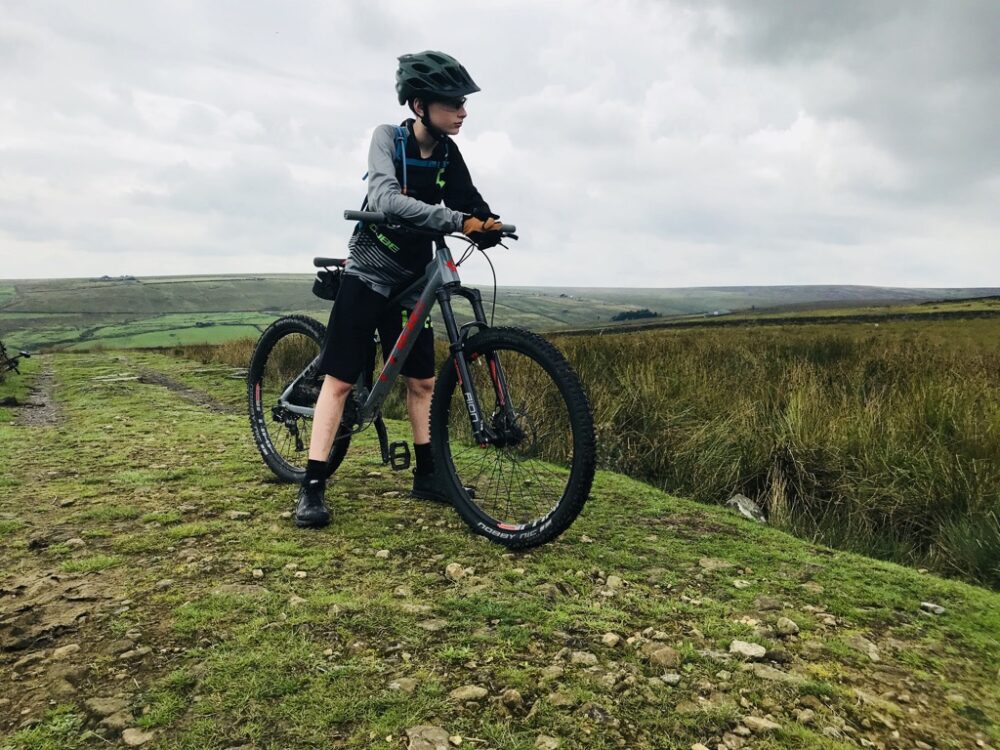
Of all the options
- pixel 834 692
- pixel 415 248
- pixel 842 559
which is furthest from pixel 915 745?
pixel 415 248

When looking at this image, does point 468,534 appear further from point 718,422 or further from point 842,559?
point 718,422

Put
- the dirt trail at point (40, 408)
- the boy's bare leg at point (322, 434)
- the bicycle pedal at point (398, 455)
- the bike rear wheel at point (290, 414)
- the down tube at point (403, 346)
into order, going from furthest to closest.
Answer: the dirt trail at point (40, 408), the bike rear wheel at point (290, 414), the bicycle pedal at point (398, 455), the boy's bare leg at point (322, 434), the down tube at point (403, 346)

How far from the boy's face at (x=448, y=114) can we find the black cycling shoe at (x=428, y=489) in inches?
90.6

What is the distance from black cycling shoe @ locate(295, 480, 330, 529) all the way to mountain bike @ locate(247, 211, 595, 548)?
394mm

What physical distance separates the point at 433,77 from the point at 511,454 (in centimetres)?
229

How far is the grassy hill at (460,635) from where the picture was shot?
5.75 feet

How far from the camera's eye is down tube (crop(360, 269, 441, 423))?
3.60 metres

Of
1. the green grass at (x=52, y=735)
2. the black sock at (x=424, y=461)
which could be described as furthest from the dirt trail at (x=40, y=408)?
the green grass at (x=52, y=735)

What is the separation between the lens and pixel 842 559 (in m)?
3.16

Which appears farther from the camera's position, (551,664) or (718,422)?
(718,422)

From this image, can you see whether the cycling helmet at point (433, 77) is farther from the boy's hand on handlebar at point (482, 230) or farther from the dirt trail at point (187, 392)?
the dirt trail at point (187, 392)

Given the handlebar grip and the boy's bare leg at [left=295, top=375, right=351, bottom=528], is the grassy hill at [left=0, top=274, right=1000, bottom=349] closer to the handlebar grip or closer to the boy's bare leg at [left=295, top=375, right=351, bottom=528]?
the boy's bare leg at [left=295, top=375, right=351, bottom=528]

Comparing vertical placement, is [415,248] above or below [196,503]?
above

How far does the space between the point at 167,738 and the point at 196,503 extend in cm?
252
